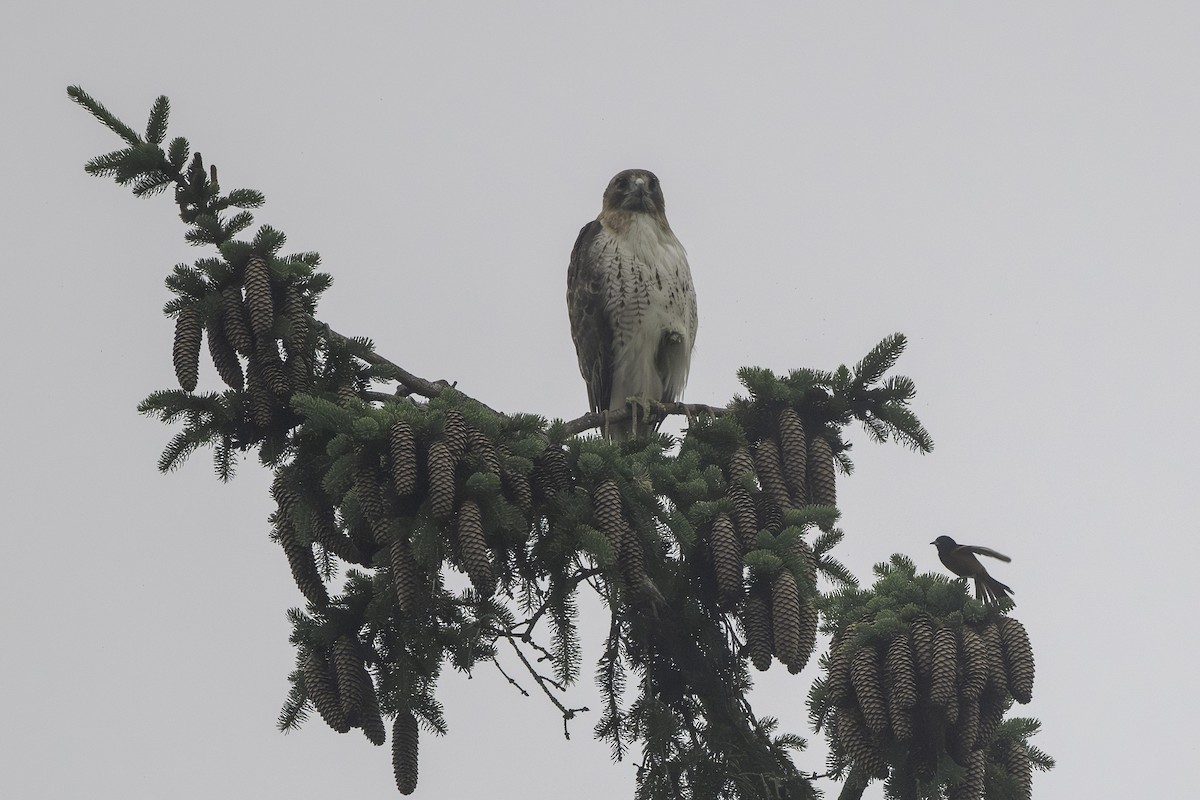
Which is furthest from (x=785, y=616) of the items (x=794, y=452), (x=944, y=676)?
(x=794, y=452)

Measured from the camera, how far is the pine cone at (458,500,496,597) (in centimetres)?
385

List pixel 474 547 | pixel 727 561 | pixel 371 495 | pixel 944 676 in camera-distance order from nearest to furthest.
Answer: pixel 474 547 < pixel 371 495 < pixel 944 676 < pixel 727 561

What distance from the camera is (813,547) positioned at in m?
4.77

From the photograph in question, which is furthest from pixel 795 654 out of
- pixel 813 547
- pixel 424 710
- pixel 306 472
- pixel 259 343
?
pixel 259 343

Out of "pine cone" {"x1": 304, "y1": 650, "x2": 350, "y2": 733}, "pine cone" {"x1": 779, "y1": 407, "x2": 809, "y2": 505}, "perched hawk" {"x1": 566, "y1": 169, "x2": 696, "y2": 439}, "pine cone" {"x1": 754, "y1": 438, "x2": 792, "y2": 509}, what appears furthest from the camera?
"perched hawk" {"x1": 566, "y1": 169, "x2": 696, "y2": 439}

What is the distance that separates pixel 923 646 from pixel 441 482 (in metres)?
1.55

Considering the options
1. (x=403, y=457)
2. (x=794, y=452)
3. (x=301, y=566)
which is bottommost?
(x=301, y=566)

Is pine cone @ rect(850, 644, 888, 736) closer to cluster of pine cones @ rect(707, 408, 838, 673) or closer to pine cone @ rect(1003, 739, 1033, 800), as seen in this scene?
cluster of pine cones @ rect(707, 408, 838, 673)

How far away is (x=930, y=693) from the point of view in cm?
418

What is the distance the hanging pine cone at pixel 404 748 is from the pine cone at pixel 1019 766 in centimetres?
193

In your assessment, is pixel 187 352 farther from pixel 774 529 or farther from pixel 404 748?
pixel 774 529

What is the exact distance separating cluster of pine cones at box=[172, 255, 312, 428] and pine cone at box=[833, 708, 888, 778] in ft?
6.57

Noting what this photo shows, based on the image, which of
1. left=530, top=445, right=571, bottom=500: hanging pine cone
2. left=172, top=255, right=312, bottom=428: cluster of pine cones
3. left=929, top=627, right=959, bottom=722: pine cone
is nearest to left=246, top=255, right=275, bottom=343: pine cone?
left=172, top=255, right=312, bottom=428: cluster of pine cones

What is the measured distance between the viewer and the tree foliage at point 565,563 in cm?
406
